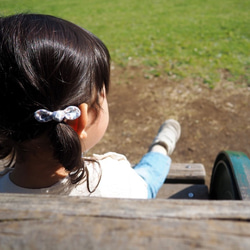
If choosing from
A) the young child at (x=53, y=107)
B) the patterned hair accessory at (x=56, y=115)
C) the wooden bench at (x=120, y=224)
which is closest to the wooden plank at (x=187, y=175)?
the young child at (x=53, y=107)

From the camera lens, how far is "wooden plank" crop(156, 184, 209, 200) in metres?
1.88

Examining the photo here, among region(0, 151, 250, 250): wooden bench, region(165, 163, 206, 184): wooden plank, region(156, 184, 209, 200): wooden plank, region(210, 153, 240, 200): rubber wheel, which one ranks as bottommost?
region(156, 184, 209, 200): wooden plank

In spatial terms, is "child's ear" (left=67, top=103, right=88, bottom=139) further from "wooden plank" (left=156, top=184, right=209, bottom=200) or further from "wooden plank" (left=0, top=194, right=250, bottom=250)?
"wooden plank" (left=156, top=184, right=209, bottom=200)

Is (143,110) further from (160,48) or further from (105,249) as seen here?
(105,249)

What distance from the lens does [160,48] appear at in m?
5.39

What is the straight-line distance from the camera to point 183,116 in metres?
3.59

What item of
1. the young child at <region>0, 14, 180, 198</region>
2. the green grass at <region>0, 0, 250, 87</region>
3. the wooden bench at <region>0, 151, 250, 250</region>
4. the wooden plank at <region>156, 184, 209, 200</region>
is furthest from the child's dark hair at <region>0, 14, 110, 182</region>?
the green grass at <region>0, 0, 250, 87</region>

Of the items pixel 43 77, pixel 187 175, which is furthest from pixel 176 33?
pixel 43 77

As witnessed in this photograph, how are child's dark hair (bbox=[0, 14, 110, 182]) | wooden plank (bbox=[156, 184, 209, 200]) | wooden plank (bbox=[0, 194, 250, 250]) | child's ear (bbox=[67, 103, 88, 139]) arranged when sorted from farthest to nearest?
wooden plank (bbox=[156, 184, 209, 200]), child's ear (bbox=[67, 103, 88, 139]), child's dark hair (bbox=[0, 14, 110, 182]), wooden plank (bbox=[0, 194, 250, 250])

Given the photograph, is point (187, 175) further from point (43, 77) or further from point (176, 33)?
point (176, 33)

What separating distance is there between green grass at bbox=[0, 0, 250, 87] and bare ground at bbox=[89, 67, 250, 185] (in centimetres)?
31

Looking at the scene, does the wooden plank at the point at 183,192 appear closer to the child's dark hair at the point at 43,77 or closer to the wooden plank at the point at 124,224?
the child's dark hair at the point at 43,77

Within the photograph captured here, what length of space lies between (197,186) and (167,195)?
209 millimetres

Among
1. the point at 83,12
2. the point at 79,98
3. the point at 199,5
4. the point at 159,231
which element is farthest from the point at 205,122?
the point at 83,12
